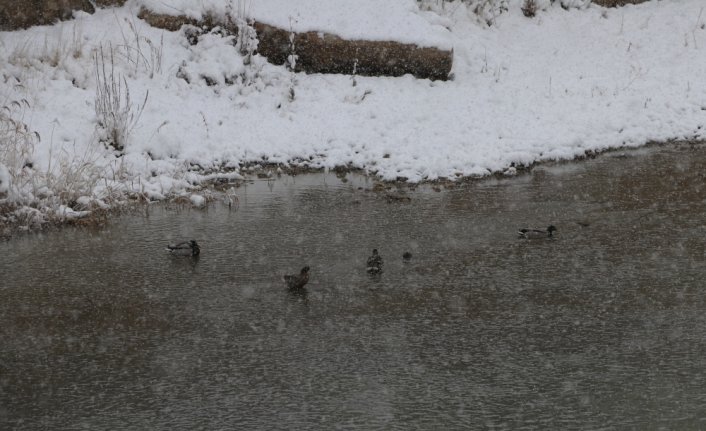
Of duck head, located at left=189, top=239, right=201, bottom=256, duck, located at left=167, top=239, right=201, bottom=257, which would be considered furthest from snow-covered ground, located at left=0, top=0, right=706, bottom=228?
duck head, located at left=189, top=239, right=201, bottom=256

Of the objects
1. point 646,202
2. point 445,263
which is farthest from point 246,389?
point 646,202

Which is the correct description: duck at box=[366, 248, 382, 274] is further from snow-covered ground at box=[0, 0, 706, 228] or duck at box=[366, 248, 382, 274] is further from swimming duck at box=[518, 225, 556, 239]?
snow-covered ground at box=[0, 0, 706, 228]

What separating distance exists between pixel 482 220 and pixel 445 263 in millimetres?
1562

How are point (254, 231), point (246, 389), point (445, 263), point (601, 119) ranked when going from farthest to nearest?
1. point (601, 119)
2. point (254, 231)
3. point (445, 263)
4. point (246, 389)

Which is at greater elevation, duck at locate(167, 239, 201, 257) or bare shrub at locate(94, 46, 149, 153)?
bare shrub at locate(94, 46, 149, 153)

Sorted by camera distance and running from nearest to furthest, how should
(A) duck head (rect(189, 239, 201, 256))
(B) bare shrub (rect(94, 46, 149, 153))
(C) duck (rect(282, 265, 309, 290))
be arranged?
1. (C) duck (rect(282, 265, 309, 290))
2. (A) duck head (rect(189, 239, 201, 256))
3. (B) bare shrub (rect(94, 46, 149, 153))

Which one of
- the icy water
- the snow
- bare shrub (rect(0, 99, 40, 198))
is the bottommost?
the icy water

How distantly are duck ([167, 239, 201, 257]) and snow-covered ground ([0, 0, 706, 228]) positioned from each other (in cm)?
197

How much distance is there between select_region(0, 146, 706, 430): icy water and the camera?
505cm

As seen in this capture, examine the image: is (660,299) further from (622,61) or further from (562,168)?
(622,61)

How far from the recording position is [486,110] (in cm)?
1320

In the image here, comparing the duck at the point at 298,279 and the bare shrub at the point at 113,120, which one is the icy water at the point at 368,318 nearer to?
the duck at the point at 298,279

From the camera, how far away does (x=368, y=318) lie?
648 centimetres

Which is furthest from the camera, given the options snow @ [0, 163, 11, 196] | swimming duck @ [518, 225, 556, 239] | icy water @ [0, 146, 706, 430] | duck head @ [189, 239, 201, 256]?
snow @ [0, 163, 11, 196]
